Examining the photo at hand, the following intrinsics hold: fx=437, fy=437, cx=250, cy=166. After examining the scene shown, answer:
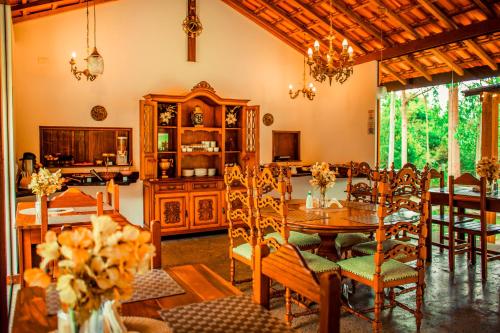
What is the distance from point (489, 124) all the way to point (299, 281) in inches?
259

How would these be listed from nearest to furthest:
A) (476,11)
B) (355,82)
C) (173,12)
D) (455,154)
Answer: (476,11)
(173,12)
(355,82)
(455,154)

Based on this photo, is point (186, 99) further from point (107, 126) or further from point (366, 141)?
point (366, 141)

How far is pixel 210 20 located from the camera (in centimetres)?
704

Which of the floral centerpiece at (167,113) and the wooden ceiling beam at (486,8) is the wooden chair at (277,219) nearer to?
the floral centerpiece at (167,113)

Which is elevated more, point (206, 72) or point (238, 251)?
point (206, 72)

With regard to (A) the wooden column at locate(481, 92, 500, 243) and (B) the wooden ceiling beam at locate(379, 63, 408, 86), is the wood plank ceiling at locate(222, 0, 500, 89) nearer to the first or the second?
(B) the wooden ceiling beam at locate(379, 63, 408, 86)

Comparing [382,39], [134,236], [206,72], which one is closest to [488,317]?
[134,236]

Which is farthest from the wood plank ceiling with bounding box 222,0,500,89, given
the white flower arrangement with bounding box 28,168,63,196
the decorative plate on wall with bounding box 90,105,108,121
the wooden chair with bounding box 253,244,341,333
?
the wooden chair with bounding box 253,244,341,333

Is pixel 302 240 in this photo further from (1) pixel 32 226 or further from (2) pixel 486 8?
(2) pixel 486 8

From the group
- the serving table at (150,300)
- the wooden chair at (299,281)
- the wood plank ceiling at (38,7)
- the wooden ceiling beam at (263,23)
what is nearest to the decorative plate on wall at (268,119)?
the wooden ceiling beam at (263,23)

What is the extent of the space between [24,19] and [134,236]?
224 inches

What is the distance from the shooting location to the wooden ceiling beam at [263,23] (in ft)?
23.6

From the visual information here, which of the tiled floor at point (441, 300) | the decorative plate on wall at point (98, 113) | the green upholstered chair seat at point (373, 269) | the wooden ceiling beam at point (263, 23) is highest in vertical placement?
the wooden ceiling beam at point (263, 23)

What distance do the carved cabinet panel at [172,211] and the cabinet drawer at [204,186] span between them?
19 centimetres
